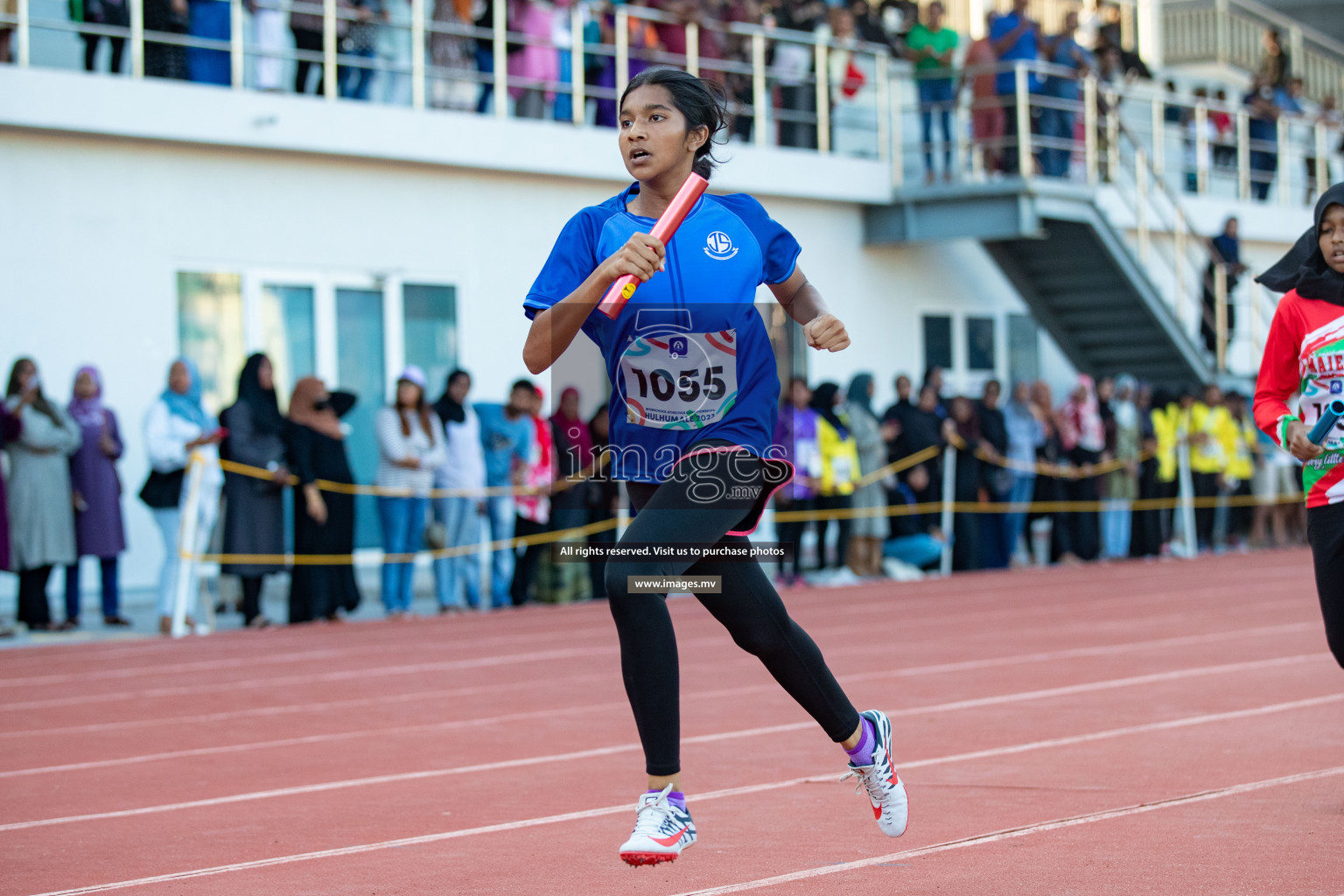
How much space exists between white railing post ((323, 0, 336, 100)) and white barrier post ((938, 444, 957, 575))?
23.6ft

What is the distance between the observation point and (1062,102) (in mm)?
21172

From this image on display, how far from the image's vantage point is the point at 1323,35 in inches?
1512

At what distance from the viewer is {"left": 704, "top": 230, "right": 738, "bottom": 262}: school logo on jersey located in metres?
4.36

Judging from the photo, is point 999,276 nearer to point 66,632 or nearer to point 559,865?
point 66,632

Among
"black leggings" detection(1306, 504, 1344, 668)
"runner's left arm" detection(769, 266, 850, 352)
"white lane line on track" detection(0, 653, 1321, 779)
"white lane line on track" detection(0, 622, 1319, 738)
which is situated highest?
"runner's left arm" detection(769, 266, 850, 352)

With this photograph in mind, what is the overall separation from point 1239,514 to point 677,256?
1848 centimetres

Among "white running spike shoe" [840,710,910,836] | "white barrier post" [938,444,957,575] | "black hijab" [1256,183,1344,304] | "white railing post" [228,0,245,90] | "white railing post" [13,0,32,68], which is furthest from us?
"white barrier post" [938,444,957,575]

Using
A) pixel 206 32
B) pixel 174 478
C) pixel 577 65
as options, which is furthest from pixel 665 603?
pixel 577 65

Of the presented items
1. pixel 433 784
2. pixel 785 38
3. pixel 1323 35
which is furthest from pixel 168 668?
pixel 1323 35

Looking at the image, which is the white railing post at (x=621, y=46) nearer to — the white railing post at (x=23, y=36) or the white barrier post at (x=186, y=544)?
the white railing post at (x=23, y=36)

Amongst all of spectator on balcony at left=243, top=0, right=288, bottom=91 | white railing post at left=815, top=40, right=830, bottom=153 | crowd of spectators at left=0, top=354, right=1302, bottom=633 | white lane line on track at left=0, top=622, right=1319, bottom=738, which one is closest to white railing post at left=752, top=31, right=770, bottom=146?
white railing post at left=815, top=40, right=830, bottom=153

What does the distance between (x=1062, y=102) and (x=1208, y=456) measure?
4.74 meters

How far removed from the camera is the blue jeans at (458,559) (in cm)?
1460

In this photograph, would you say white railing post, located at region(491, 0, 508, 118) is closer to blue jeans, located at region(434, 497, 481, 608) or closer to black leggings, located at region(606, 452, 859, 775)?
blue jeans, located at region(434, 497, 481, 608)
